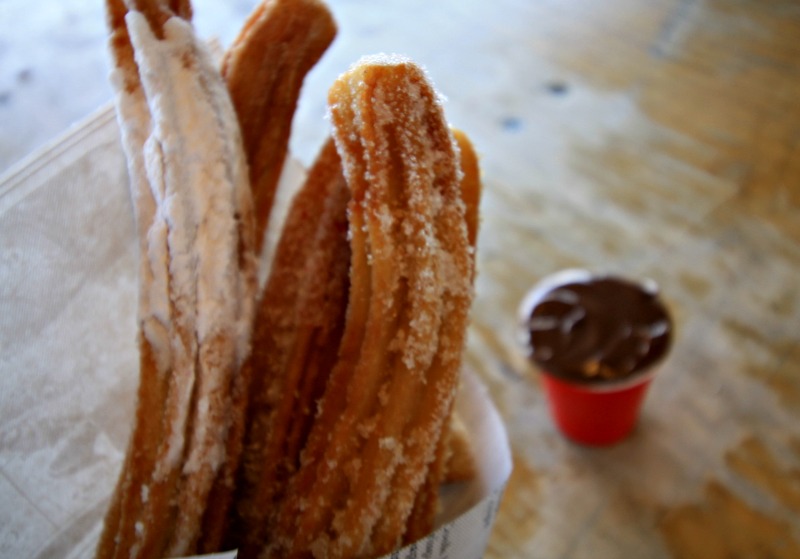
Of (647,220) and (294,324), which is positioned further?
(647,220)

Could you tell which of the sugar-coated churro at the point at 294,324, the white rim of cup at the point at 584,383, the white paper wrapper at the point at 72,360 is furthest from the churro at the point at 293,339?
the white rim of cup at the point at 584,383

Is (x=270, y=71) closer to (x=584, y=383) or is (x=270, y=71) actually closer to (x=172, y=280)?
(x=172, y=280)

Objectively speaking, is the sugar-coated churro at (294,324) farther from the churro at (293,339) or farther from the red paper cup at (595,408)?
the red paper cup at (595,408)

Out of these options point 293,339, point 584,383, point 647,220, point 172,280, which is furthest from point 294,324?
point 647,220

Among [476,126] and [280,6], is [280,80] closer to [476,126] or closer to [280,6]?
[280,6]

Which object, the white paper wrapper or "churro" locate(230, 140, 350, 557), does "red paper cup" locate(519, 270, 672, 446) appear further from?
"churro" locate(230, 140, 350, 557)
